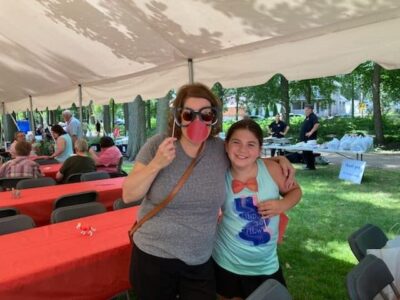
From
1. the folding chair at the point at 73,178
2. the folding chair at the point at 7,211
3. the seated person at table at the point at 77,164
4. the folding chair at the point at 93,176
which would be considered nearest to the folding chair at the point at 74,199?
the folding chair at the point at 7,211

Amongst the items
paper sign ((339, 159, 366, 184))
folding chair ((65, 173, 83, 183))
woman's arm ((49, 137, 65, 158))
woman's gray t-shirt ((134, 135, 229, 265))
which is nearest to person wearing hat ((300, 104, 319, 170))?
paper sign ((339, 159, 366, 184))

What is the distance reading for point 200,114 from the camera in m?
1.78

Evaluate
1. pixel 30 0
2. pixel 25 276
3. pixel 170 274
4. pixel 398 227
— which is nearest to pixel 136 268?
pixel 170 274

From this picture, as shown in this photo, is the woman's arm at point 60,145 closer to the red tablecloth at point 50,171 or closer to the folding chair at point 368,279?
the red tablecloth at point 50,171

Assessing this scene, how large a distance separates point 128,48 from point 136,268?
131 inches

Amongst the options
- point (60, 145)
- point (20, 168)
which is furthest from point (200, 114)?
point (60, 145)

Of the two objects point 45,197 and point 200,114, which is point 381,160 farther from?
point 200,114

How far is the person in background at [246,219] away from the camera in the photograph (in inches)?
75.9

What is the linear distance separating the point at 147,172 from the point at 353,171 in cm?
780

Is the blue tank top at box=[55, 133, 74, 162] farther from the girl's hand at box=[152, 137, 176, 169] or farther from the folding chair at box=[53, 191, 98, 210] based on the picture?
the girl's hand at box=[152, 137, 176, 169]

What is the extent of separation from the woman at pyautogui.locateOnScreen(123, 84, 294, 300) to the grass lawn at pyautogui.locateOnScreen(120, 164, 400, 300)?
2037mm

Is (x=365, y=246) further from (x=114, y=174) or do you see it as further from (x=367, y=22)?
(x=114, y=174)

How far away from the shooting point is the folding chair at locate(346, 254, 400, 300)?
199 cm

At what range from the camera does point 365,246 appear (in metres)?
2.71
